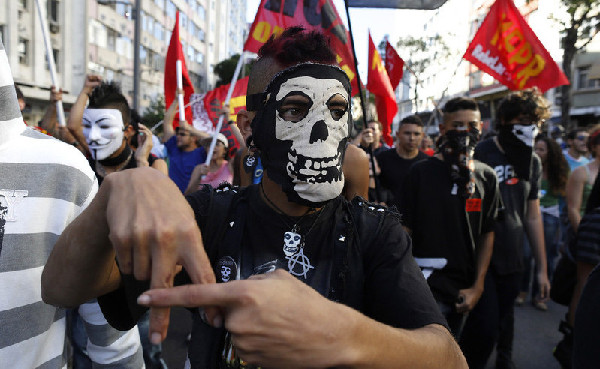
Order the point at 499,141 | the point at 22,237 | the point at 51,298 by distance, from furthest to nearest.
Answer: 1. the point at 499,141
2. the point at 22,237
3. the point at 51,298

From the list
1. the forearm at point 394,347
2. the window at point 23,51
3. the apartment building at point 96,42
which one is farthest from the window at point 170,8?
the forearm at point 394,347

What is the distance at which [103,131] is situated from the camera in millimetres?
3764

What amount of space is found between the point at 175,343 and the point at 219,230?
345cm

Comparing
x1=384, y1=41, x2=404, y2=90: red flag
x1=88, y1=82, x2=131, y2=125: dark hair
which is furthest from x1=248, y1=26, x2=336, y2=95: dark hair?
x1=384, y1=41, x2=404, y2=90: red flag

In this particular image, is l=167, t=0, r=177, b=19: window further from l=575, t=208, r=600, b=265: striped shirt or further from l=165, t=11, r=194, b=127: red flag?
l=575, t=208, r=600, b=265: striped shirt

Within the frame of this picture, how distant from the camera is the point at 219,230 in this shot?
1.60 meters

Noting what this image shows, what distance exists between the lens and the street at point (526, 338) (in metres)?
4.45

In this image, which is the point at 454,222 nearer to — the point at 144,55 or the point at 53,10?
the point at 53,10

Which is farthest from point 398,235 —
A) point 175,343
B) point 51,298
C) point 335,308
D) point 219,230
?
point 175,343

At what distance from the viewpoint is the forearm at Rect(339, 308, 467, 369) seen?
0.88 meters

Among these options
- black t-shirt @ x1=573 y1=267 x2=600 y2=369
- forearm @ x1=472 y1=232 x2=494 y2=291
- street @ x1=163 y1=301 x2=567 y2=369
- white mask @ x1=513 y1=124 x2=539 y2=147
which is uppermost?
white mask @ x1=513 y1=124 x2=539 y2=147

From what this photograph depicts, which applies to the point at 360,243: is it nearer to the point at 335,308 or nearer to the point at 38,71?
the point at 335,308

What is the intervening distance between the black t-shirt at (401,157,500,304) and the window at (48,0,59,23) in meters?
30.0

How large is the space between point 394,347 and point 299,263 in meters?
0.62
